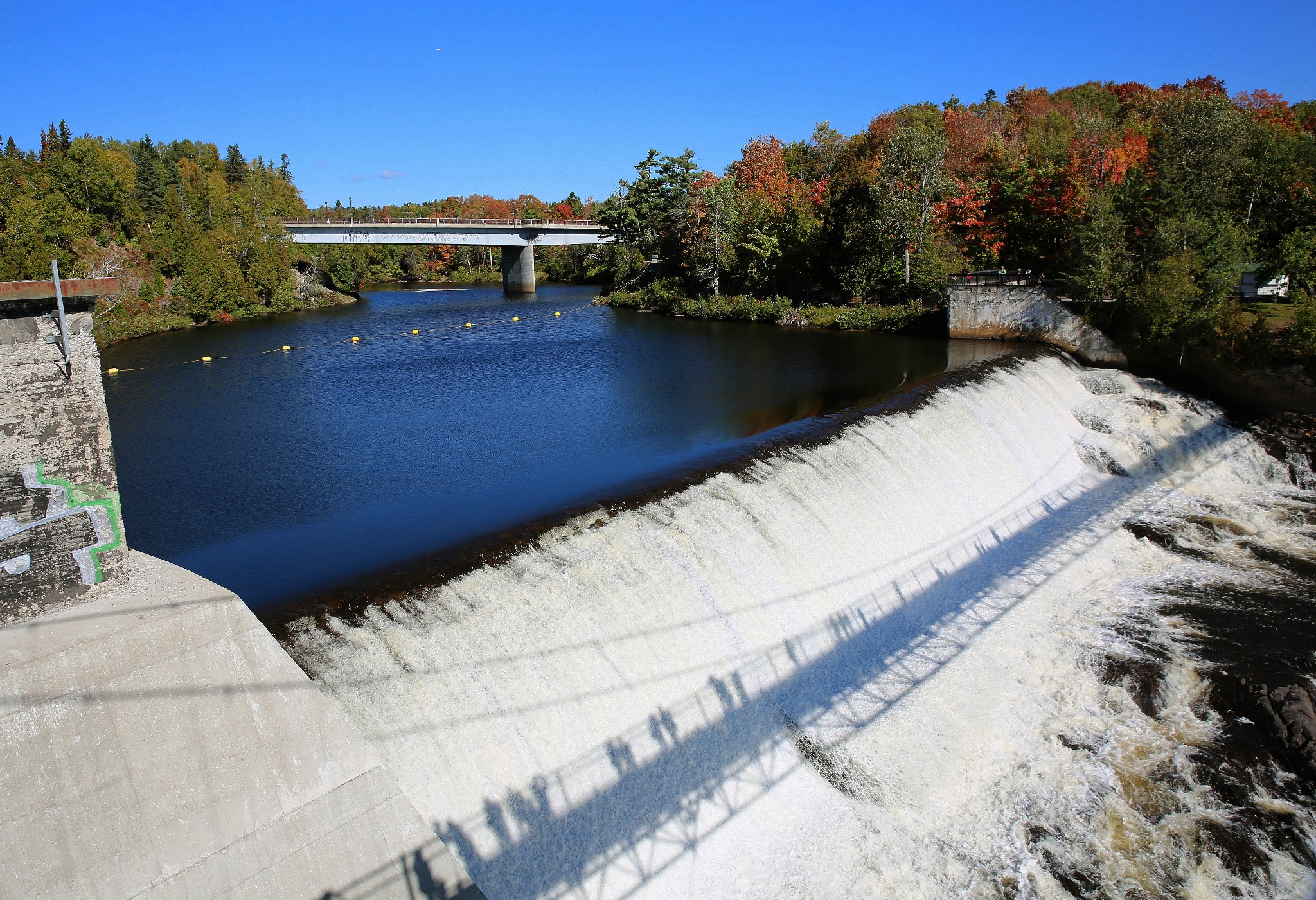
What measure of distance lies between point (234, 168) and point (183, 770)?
87.8m

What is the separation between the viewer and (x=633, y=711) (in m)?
9.05

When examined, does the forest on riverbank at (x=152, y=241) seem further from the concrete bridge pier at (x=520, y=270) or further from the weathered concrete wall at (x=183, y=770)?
the weathered concrete wall at (x=183, y=770)

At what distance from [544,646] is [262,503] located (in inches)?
331

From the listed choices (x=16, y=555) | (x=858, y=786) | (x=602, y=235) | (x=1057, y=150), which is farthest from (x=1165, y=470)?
(x=602, y=235)

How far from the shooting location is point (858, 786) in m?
9.12

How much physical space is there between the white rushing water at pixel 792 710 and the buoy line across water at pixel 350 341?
82.9ft

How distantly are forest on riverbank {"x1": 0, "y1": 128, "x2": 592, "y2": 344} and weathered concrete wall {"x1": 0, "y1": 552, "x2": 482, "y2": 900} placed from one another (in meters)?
33.1

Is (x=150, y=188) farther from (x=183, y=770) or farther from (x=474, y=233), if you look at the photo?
(x=183, y=770)

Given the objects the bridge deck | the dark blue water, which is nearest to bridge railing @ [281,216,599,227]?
the bridge deck

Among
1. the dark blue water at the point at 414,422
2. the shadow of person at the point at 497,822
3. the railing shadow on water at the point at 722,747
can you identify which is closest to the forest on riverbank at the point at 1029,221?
the dark blue water at the point at 414,422

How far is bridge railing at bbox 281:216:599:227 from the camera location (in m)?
58.5

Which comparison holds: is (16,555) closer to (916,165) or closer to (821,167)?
(916,165)

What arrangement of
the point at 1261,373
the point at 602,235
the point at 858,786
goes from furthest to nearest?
the point at 602,235 → the point at 1261,373 → the point at 858,786

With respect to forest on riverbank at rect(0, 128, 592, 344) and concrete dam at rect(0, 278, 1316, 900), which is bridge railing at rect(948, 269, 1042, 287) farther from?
forest on riverbank at rect(0, 128, 592, 344)
